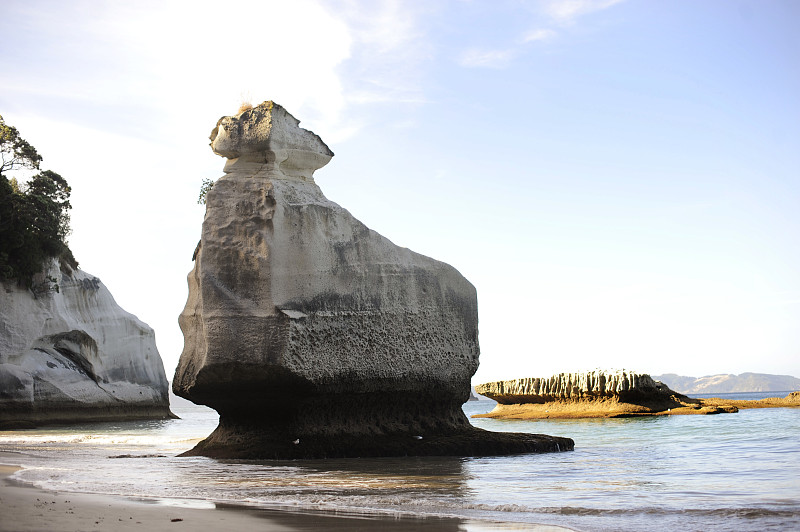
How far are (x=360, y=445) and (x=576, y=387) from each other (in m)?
18.9

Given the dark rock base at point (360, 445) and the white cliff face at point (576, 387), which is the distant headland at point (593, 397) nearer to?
the white cliff face at point (576, 387)

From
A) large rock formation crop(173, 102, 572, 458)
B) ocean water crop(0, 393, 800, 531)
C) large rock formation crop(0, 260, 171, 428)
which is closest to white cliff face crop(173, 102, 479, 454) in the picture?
large rock formation crop(173, 102, 572, 458)

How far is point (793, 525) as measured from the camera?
6105 millimetres

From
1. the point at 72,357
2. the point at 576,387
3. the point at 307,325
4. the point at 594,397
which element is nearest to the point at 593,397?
the point at 594,397

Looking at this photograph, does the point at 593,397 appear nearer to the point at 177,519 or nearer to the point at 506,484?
the point at 506,484

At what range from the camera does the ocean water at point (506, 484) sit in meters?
6.74

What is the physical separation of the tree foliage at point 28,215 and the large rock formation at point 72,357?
1.15 meters

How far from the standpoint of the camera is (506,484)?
8.94 m

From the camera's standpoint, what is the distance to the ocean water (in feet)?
22.1

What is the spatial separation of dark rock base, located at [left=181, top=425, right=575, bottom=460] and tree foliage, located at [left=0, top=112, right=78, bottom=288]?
21.3 m

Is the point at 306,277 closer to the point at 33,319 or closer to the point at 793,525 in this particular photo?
the point at 793,525

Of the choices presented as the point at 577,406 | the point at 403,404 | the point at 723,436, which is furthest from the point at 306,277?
the point at 577,406

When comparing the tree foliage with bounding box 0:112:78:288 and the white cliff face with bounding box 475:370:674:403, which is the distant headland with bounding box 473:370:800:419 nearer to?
the white cliff face with bounding box 475:370:674:403

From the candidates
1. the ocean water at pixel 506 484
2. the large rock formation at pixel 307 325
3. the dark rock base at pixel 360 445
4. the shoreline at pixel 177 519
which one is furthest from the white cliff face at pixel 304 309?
the shoreline at pixel 177 519
